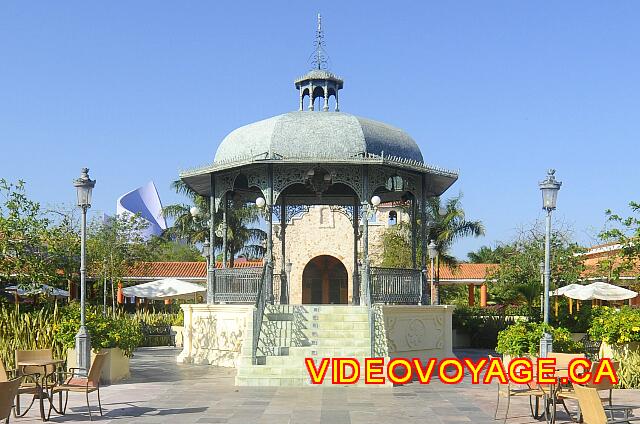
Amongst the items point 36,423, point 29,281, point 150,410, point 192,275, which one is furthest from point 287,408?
point 192,275

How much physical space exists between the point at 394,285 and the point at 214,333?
4080 mm

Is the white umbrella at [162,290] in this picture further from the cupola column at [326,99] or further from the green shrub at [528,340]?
the green shrub at [528,340]

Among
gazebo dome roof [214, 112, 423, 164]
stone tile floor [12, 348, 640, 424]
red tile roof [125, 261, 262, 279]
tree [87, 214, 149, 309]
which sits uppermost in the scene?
gazebo dome roof [214, 112, 423, 164]

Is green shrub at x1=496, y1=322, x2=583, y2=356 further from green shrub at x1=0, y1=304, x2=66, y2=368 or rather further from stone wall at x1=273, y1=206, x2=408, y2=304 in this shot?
stone wall at x1=273, y1=206, x2=408, y2=304

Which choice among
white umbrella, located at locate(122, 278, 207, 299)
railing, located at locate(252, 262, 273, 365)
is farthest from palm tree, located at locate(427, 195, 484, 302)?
railing, located at locate(252, 262, 273, 365)

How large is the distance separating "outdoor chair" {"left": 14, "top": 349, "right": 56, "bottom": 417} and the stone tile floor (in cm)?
26

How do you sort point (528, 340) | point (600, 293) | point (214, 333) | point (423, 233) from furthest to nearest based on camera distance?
point (600, 293) < point (423, 233) < point (214, 333) < point (528, 340)

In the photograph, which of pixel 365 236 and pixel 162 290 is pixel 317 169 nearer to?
pixel 365 236

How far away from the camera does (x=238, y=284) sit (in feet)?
56.3

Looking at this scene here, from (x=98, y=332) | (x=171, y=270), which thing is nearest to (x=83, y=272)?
(x=98, y=332)

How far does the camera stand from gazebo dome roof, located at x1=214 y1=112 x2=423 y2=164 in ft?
54.5

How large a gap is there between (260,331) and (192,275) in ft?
85.4

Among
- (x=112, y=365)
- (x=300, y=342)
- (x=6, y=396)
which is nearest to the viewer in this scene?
(x=6, y=396)

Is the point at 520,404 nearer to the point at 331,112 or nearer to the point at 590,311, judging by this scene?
the point at 590,311
